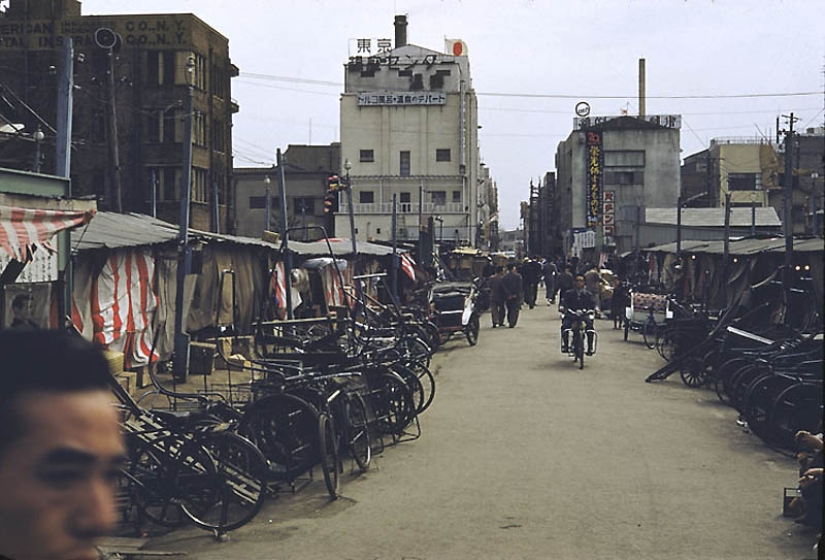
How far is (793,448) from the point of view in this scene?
31.1ft

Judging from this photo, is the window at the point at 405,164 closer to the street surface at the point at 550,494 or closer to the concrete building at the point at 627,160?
the concrete building at the point at 627,160

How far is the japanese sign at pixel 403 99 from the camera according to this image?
65.4 m

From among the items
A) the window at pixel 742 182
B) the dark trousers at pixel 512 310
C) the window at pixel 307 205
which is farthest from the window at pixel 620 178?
the dark trousers at pixel 512 310

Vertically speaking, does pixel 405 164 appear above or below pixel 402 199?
above

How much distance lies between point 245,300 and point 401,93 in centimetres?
4928

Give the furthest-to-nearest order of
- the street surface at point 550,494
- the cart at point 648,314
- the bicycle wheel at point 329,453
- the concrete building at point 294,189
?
the concrete building at point 294,189, the cart at point 648,314, the bicycle wheel at point 329,453, the street surface at point 550,494

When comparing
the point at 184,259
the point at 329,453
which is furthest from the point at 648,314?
the point at 329,453

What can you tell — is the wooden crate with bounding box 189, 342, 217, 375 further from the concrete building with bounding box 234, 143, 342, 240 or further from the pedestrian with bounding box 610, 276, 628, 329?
the concrete building with bounding box 234, 143, 342, 240

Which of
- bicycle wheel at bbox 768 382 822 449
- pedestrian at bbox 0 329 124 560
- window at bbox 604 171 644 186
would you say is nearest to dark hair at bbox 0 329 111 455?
pedestrian at bbox 0 329 124 560

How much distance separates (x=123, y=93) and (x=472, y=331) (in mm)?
9753

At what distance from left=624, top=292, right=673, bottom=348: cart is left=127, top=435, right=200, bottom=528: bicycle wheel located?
15.1 meters

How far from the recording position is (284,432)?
790 cm

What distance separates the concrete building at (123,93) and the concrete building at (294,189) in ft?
81.3

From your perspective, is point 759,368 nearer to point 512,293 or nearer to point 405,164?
point 512,293
